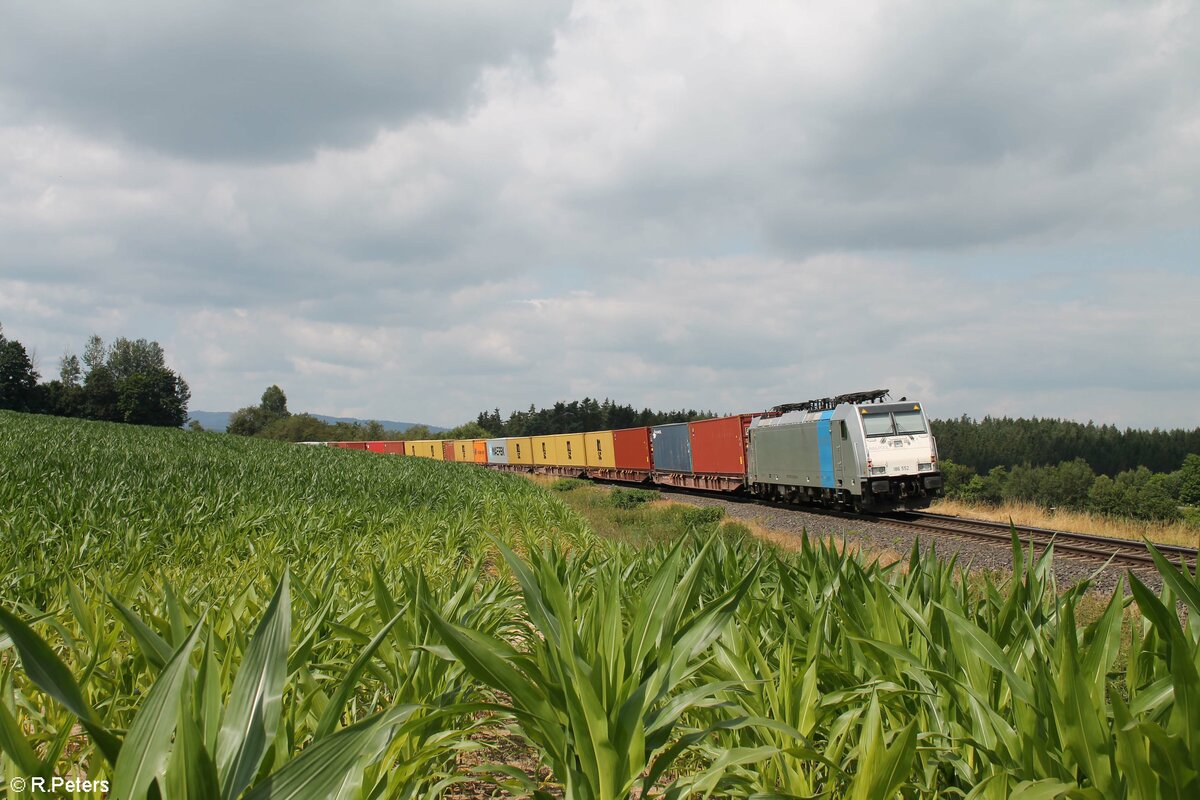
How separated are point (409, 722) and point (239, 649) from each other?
1.20 meters

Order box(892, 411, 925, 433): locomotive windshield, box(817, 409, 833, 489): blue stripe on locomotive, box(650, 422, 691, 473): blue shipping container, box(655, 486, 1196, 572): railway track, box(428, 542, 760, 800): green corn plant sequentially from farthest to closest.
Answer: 1. box(650, 422, 691, 473): blue shipping container
2. box(817, 409, 833, 489): blue stripe on locomotive
3. box(892, 411, 925, 433): locomotive windshield
4. box(655, 486, 1196, 572): railway track
5. box(428, 542, 760, 800): green corn plant

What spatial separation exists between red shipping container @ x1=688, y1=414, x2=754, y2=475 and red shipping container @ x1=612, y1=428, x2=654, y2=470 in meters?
5.54

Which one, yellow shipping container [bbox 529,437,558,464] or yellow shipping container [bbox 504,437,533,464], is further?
yellow shipping container [bbox 504,437,533,464]

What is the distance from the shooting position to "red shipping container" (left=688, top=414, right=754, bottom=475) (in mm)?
27859

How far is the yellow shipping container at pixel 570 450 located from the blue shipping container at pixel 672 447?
934 centimetres

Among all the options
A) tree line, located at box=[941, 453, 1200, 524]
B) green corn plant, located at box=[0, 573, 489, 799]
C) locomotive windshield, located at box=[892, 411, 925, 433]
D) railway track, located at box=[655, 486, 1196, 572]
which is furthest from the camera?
tree line, located at box=[941, 453, 1200, 524]

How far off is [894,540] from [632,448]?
28719mm

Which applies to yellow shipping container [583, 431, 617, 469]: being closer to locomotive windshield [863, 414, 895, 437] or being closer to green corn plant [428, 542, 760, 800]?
locomotive windshield [863, 414, 895, 437]

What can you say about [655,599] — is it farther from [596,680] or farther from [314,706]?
[314,706]

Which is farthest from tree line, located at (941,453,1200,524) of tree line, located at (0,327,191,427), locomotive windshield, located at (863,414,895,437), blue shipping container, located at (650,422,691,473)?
tree line, located at (0,327,191,427)

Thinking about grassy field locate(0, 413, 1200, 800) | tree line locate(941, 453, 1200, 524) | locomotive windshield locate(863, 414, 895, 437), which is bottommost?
tree line locate(941, 453, 1200, 524)

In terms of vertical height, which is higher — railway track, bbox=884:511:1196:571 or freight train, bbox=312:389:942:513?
freight train, bbox=312:389:942:513

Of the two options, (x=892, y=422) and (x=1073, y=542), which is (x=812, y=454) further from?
(x=1073, y=542)

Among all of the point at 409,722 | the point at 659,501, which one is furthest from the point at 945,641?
the point at 659,501
